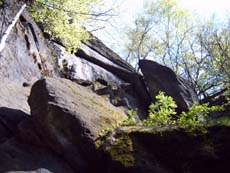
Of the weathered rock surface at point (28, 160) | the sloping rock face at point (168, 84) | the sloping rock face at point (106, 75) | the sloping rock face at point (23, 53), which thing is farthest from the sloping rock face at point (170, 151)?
the sloping rock face at point (106, 75)

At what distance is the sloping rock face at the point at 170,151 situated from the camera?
4.97 meters

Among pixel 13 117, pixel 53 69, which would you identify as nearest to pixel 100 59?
pixel 53 69

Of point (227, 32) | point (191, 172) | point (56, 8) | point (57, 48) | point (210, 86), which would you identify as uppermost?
point (227, 32)

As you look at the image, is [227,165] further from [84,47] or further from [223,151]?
[84,47]

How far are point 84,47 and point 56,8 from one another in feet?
19.0

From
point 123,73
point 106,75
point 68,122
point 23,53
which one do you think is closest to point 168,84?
point 123,73

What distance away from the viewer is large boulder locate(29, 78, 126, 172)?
18.4 ft

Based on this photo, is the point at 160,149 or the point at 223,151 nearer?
the point at 223,151

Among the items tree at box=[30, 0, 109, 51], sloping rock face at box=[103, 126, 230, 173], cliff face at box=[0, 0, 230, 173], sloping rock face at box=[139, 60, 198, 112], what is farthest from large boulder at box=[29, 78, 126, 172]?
sloping rock face at box=[139, 60, 198, 112]

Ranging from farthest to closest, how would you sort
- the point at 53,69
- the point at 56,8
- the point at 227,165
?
the point at 53,69, the point at 56,8, the point at 227,165

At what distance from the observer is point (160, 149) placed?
534 centimetres

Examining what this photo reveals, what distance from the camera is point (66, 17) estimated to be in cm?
1205

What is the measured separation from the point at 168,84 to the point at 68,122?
7505 mm

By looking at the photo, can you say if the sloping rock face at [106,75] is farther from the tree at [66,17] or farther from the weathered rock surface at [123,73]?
the tree at [66,17]
